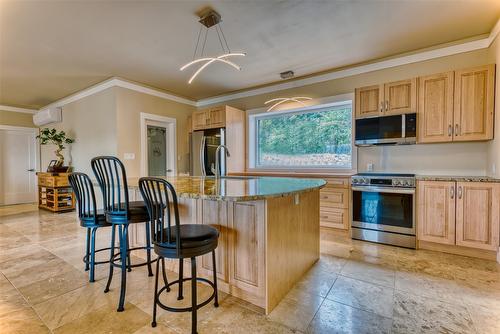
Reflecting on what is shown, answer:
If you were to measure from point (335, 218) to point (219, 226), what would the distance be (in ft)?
7.40

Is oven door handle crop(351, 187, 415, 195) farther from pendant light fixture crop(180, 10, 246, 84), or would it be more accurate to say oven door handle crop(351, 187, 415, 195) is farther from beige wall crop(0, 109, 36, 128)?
beige wall crop(0, 109, 36, 128)

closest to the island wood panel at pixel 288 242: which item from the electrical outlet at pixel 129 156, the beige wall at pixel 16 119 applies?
the electrical outlet at pixel 129 156

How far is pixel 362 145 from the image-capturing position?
11.7 feet

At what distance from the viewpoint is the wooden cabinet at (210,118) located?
4.73 metres

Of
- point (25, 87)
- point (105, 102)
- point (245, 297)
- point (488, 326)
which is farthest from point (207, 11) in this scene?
point (25, 87)

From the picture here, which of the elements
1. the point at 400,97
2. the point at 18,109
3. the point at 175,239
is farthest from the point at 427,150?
the point at 18,109

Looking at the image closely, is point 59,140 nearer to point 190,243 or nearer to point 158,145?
point 158,145

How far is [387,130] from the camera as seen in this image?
10.8 feet

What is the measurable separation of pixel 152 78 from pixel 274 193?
12.8 feet

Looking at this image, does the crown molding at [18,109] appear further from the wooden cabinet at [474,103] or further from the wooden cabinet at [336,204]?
the wooden cabinet at [474,103]

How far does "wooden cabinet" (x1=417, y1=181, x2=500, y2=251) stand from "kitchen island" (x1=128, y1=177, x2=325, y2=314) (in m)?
1.75

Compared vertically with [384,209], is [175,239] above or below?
above

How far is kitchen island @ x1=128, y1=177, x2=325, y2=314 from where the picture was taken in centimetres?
173

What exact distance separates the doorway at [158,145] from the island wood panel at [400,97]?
4.18m
